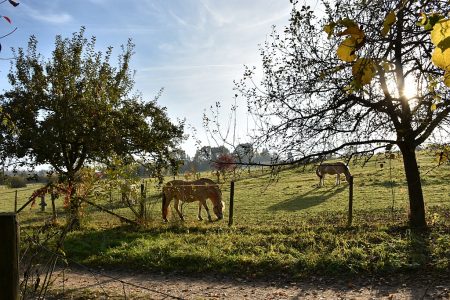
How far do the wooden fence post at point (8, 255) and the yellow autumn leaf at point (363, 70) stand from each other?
199 cm

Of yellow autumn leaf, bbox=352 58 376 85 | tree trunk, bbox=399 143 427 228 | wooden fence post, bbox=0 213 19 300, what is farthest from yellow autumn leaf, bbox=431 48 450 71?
tree trunk, bbox=399 143 427 228

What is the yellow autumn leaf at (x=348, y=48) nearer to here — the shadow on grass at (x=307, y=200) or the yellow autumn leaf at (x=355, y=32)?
the yellow autumn leaf at (x=355, y=32)

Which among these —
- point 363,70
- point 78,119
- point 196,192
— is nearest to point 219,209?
point 196,192

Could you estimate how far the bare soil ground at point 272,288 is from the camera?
6582mm

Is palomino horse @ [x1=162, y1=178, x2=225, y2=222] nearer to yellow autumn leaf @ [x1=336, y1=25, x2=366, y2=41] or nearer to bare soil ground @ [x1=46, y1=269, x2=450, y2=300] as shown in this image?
bare soil ground @ [x1=46, y1=269, x2=450, y2=300]

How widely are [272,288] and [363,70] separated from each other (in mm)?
6367

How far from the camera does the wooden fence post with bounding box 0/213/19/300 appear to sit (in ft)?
7.50

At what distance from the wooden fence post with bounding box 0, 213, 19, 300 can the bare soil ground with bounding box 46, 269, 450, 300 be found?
418 centimetres

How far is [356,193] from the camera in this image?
22250 mm

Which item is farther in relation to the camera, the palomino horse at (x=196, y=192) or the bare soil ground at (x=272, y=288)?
the palomino horse at (x=196, y=192)

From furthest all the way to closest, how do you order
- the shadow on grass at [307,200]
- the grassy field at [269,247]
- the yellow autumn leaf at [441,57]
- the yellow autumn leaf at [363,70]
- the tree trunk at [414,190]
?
the shadow on grass at [307,200] < the tree trunk at [414,190] < the grassy field at [269,247] < the yellow autumn leaf at [363,70] < the yellow autumn leaf at [441,57]

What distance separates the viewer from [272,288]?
23.7ft

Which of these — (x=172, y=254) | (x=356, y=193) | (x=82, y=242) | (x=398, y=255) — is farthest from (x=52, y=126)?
(x=356, y=193)

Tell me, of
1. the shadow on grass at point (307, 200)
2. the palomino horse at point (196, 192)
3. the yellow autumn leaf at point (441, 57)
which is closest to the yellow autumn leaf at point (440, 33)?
the yellow autumn leaf at point (441, 57)
